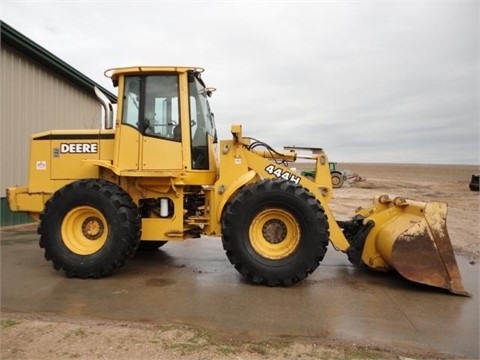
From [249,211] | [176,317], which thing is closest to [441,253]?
[249,211]

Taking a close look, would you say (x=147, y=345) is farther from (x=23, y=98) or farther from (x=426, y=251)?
(x=23, y=98)

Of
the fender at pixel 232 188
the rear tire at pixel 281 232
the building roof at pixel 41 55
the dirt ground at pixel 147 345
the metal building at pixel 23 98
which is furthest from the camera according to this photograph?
the metal building at pixel 23 98

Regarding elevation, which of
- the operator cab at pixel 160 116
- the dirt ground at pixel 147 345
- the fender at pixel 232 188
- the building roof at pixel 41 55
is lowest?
the dirt ground at pixel 147 345

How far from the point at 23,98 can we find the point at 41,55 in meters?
1.15

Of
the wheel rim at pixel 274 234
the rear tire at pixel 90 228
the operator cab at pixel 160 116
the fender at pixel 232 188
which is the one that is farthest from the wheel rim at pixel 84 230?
the wheel rim at pixel 274 234

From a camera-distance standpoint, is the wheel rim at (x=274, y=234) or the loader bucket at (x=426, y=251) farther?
the wheel rim at (x=274, y=234)

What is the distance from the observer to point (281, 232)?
5738 millimetres

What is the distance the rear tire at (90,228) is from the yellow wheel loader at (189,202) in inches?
0.5

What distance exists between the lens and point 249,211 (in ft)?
18.3

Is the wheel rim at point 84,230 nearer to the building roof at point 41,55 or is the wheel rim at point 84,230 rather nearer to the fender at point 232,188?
the fender at point 232,188

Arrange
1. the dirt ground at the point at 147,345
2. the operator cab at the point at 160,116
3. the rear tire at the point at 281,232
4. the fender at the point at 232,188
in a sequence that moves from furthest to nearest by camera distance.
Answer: the operator cab at the point at 160,116, the fender at the point at 232,188, the rear tire at the point at 281,232, the dirt ground at the point at 147,345

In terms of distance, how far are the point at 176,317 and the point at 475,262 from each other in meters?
5.37

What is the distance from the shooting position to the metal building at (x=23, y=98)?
9742 mm

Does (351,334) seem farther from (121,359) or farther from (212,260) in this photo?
(212,260)
